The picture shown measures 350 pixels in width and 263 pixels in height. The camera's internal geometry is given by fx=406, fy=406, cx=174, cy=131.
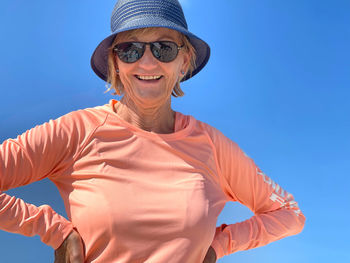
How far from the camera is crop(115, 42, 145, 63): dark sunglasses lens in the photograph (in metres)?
1.63

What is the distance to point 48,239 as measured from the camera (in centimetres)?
154

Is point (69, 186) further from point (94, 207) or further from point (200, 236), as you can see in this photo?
point (200, 236)

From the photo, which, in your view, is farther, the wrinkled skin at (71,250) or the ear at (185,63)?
the ear at (185,63)

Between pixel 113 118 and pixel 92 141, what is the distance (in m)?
0.13

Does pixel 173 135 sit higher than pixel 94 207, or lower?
higher

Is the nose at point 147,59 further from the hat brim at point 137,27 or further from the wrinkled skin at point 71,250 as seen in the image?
the wrinkled skin at point 71,250

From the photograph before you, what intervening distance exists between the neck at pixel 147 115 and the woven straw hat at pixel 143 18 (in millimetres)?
240

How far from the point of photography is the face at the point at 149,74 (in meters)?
1.64

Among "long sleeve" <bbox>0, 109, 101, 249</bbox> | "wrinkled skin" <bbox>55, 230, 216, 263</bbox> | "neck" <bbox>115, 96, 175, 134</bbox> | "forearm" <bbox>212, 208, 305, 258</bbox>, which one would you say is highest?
"neck" <bbox>115, 96, 175, 134</bbox>

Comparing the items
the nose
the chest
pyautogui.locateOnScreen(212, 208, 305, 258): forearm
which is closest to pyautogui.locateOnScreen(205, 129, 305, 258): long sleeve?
pyautogui.locateOnScreen(212, 208, 305, 258): forearm

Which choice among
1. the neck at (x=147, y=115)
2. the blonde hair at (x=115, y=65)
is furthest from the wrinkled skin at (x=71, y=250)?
the blonde hair at (x=115, y=65)

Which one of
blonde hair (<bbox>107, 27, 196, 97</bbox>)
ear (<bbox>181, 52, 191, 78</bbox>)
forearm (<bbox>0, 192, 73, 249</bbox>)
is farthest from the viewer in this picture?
ear (<bbox>181, 52, 191, 78</bbox>)

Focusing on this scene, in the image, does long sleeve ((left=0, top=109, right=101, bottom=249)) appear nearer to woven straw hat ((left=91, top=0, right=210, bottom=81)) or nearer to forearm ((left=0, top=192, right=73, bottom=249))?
forearm ((left=0, top=192, right=73, bottom=249))

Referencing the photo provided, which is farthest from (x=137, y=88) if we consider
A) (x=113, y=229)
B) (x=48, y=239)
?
(x=48, y=239)
